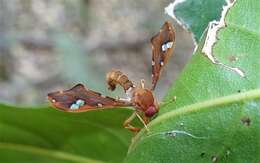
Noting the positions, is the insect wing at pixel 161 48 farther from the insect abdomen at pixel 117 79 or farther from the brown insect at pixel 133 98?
the insect abdomen at pixel 117 79

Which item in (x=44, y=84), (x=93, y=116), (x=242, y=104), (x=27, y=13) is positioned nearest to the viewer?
(x=242, y=104)

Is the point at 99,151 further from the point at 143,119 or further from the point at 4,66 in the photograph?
the point at 4,66

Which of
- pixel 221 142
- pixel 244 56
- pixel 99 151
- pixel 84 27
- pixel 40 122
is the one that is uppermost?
pixel 84 27

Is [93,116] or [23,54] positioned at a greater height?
[23,54]

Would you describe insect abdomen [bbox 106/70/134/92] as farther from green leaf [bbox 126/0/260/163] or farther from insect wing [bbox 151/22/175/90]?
green leaf [bbox 126/0/260/163]

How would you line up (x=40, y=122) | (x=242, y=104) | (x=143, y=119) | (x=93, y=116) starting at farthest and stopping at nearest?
→ (x=40, y=122)
(x=93, y=116)
(x=143, y=119)
(x=242, y=104)

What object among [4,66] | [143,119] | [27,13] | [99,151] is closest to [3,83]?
[4,66]

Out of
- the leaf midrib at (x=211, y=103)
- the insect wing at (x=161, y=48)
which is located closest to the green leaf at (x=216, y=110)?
the leaf midrib at (x=211, y=103)

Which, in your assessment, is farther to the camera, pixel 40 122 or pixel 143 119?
pixel 40 122
